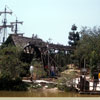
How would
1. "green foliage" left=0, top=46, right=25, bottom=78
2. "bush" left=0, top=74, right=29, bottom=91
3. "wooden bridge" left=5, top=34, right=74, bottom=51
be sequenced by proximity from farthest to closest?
"wooden bridge" left=5, top=34, right=74, bottom=51 < "green foliage" left=0, top=46, right=25, bottom=78 < "bush" left=0, top=74, right=29, bottom=91

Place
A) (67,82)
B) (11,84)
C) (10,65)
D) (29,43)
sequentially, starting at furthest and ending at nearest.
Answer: (29,43), (10,65), (11,84), (67,82)

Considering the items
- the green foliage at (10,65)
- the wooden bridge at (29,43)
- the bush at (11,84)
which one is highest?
the wooden bridge at (29,43)

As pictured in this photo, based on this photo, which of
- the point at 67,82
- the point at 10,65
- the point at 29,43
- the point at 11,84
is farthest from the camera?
the point at 29,43

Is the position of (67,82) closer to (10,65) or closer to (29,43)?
(10,65)

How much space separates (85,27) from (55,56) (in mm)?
7220

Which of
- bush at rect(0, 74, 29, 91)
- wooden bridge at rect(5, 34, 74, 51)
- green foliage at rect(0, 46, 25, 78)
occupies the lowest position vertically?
bush at rect(0, 74, 29, 91)

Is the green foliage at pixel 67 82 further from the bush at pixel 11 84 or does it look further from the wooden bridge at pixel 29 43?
the wooden bridge at pixel 29 43

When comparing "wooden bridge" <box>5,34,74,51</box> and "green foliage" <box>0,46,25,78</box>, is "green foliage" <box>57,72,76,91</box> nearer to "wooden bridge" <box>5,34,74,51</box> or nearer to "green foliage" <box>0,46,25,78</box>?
"green foliage" <box>0,46,25,78</box>

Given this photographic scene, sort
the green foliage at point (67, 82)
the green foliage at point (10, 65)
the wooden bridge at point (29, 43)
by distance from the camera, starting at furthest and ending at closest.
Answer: the wooden bridge at point (29, 43) < the green foliage at point (10, 65) < the green foliage at point (67, 82)

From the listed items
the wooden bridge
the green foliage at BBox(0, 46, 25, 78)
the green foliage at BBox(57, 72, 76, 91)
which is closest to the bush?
the green foliage at BBox(0, 46, 25, 78)

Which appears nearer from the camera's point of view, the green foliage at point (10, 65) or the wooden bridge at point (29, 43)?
the green foliage at point (10, 65)

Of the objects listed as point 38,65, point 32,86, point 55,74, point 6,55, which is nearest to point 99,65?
point 55,74

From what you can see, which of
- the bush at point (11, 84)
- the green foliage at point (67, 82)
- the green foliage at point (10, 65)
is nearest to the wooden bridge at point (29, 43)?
the green foliage at point (10, 65)

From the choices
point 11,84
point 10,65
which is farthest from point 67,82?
point 10,65
